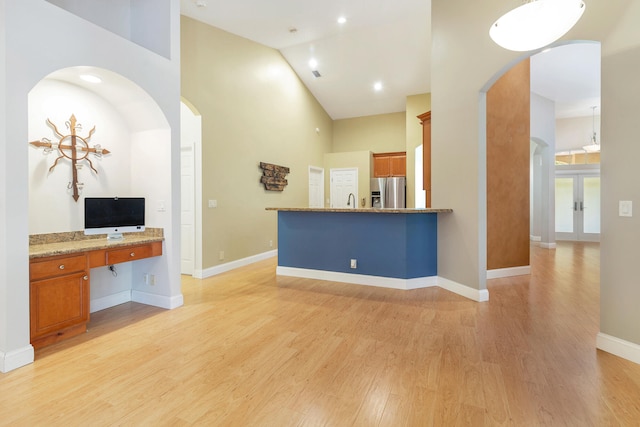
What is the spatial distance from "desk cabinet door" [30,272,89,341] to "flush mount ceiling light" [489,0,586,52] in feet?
13.0

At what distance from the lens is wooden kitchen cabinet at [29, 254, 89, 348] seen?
7.79 feet

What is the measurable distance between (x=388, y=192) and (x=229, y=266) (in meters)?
4.72

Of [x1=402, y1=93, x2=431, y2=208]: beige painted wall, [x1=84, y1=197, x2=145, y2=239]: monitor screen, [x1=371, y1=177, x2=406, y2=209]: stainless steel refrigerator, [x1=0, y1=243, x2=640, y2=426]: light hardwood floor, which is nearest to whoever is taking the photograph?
[x1=0, y1=243, x2=640, y2=426]: light hardwood floor

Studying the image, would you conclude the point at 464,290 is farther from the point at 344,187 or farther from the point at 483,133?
the point at 344,187

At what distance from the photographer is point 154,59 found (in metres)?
3.13

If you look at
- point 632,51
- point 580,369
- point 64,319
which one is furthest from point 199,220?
point 632,51

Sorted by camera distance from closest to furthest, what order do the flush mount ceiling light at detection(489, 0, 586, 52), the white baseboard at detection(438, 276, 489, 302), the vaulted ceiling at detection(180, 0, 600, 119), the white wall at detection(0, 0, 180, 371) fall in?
the flush mount ceiling light at detection(489, 0, 586, 52) < the white wall at detection(0, 0, 180, 371) < the white baseboard at detection(438, 276, 489, 302) < the vaulted ceiling at detection(180, 0, 600, 119)

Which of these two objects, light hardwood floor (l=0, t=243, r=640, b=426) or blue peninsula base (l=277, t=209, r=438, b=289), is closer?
light hardwood floor (l=0, t=243, r=640, b=426)

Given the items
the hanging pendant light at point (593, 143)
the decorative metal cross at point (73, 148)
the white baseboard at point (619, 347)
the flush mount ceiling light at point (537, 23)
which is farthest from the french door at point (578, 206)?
the decorative metal cross at point (73, 148)

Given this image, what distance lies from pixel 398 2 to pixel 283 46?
248 cm

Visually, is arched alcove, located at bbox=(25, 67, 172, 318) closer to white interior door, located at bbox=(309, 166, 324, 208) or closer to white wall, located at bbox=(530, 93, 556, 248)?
white interior door, located at bbox=(309, 166, 324, 208)

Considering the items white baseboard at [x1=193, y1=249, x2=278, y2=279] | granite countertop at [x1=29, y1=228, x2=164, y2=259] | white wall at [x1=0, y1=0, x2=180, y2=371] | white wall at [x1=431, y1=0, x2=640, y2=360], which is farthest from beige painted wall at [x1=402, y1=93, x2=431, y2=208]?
white wall at [x1=0, y1=0, x2=180, y2=371]

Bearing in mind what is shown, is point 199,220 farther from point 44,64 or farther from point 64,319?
point 44,64

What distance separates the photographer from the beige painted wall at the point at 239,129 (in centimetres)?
469
